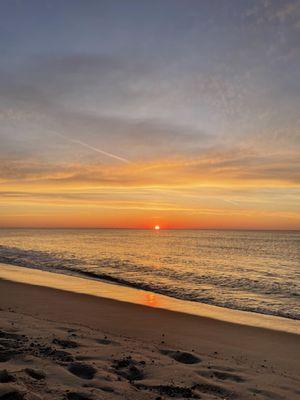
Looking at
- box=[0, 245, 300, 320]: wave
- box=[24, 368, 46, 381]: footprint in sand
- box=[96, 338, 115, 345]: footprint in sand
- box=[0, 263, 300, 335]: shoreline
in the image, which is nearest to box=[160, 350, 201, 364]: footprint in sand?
box=[96, 338, 115, 345]: footprint in sand

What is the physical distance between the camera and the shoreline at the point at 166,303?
1256cm

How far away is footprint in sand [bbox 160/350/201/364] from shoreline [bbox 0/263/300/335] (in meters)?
5.08

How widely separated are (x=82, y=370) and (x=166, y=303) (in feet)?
31.6

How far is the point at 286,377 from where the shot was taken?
22.8 ft

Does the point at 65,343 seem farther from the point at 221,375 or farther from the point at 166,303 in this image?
the point at 166,303

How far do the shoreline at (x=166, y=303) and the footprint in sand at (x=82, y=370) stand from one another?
721 cm

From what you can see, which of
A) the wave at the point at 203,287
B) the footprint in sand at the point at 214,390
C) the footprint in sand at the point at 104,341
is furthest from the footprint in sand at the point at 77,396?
the wave at the point at 203,287

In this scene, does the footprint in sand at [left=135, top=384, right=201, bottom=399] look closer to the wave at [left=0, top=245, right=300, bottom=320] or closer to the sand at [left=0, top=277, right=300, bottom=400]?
the sand at [left=0, top=277, right=300, bottom=400]

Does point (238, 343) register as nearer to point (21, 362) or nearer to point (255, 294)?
point (21, 362)

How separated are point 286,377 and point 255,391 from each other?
1.33 meters

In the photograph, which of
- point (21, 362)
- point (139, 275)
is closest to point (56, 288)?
point (139, 275)

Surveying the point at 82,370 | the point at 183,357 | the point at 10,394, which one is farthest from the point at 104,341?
the point at 10,394

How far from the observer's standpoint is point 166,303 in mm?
15492

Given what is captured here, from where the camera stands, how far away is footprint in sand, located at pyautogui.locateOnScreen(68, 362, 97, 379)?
19.6 ft
